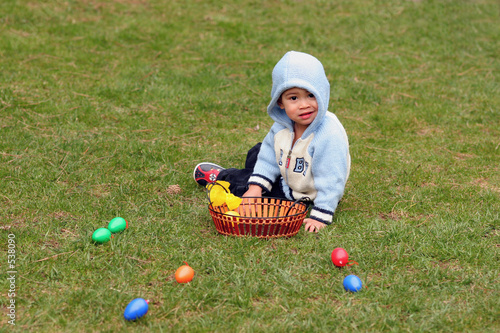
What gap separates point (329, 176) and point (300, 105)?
0.48 meters

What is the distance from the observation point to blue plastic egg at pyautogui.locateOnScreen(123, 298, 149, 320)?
233 centimetres

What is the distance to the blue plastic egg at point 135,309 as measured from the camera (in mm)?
2326

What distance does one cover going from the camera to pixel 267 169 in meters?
3.67

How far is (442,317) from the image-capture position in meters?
2.36

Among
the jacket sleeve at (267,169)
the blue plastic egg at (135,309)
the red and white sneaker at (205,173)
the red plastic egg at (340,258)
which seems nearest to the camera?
the blue plastic egg at (135,309)

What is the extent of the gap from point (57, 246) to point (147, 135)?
6.64 ft

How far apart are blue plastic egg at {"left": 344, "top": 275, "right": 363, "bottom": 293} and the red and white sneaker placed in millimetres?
1559

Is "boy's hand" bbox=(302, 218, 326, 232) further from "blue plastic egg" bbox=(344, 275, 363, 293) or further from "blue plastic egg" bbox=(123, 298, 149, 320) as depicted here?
"blue plastic egg" bbox=(123, 298, 149, 320)

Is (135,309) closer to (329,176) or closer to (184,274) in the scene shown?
(184,274)

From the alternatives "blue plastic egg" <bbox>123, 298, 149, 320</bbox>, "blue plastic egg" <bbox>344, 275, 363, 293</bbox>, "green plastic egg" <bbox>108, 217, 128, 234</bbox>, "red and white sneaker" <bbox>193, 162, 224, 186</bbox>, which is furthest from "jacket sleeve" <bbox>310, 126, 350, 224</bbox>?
"blue plastic egg" <bbox>123, 298, 149, 320</bbox>

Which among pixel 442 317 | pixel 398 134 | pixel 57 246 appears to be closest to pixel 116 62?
pixel 398 134

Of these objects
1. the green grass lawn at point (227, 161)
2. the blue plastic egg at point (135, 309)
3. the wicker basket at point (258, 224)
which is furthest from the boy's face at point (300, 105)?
the blue plastic egg at point (135, 309)

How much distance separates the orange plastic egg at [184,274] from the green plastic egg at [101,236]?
562 mm

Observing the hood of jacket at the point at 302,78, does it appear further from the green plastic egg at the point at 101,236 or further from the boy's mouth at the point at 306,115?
the green plastic egg at the point at 101,236
